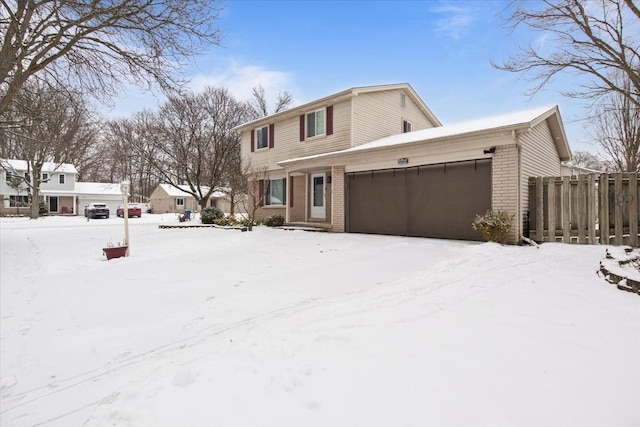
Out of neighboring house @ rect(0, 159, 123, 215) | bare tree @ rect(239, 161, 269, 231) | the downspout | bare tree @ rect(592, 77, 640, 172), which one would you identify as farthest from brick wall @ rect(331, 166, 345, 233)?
neighboring house @ rect(0, 159, 123, 215)

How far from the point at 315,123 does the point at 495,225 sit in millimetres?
9281

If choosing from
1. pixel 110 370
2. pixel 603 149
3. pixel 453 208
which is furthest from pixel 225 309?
pixel 603 149

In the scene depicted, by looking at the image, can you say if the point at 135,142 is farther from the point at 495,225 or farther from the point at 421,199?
the point at 495,225

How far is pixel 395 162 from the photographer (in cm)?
1115

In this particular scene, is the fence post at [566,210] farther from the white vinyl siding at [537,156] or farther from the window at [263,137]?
the window at [263,137]

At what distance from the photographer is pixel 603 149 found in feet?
61.3

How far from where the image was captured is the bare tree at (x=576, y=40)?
10.8 metres

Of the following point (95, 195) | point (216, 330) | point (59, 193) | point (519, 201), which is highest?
point (59, 193)

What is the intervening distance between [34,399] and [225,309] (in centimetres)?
206

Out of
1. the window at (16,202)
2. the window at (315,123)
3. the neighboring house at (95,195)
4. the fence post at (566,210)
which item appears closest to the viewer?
the fence post at (566,210)

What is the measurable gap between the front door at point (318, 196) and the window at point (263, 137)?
4.26m

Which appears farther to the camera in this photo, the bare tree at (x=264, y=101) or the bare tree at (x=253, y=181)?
the bare tree at (x=264, y=101)

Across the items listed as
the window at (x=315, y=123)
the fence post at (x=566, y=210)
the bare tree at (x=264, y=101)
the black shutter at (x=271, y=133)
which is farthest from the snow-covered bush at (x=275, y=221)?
the bare tree at (x=264, y=101)

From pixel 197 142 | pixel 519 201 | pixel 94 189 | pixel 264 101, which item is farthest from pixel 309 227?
pixel 94 189
